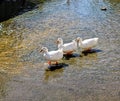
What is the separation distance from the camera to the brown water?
441 inches

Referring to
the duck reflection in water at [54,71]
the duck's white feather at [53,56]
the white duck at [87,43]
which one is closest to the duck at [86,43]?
the white duck at [87,43]

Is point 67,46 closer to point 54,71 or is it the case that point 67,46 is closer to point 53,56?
point 53,56

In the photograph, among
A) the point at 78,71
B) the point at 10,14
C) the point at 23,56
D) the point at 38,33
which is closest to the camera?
the point at 78,71

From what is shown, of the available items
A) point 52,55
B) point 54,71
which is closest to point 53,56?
point 52,55

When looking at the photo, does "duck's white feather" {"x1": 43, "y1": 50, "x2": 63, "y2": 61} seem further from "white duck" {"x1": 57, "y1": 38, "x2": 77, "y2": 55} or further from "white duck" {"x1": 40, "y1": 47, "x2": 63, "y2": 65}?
"white duck" {"x1": 57, "y1": 38, "x2": 77, "y2": 55}

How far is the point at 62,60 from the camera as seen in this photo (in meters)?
13.8

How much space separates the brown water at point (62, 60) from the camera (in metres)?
11.2

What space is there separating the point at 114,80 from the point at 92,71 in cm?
99

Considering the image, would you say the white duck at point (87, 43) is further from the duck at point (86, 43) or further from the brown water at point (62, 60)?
the brown water at point (62, 60)

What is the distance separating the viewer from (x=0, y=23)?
19359 millimetres

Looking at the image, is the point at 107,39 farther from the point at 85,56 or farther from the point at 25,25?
the point at 25,25

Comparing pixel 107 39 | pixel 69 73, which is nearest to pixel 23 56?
pixel 69 73

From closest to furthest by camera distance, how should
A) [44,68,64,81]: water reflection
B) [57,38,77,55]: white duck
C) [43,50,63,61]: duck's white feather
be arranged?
[44,68,64,81]: water reflection → [43,50,63,61]: duck's white feather → [57,38,77,55]: white duck

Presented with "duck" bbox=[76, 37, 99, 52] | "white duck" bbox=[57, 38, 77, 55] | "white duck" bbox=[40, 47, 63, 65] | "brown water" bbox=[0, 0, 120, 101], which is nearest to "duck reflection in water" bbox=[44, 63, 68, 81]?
"brown water" bbox=[0, 0, 120, 101]
